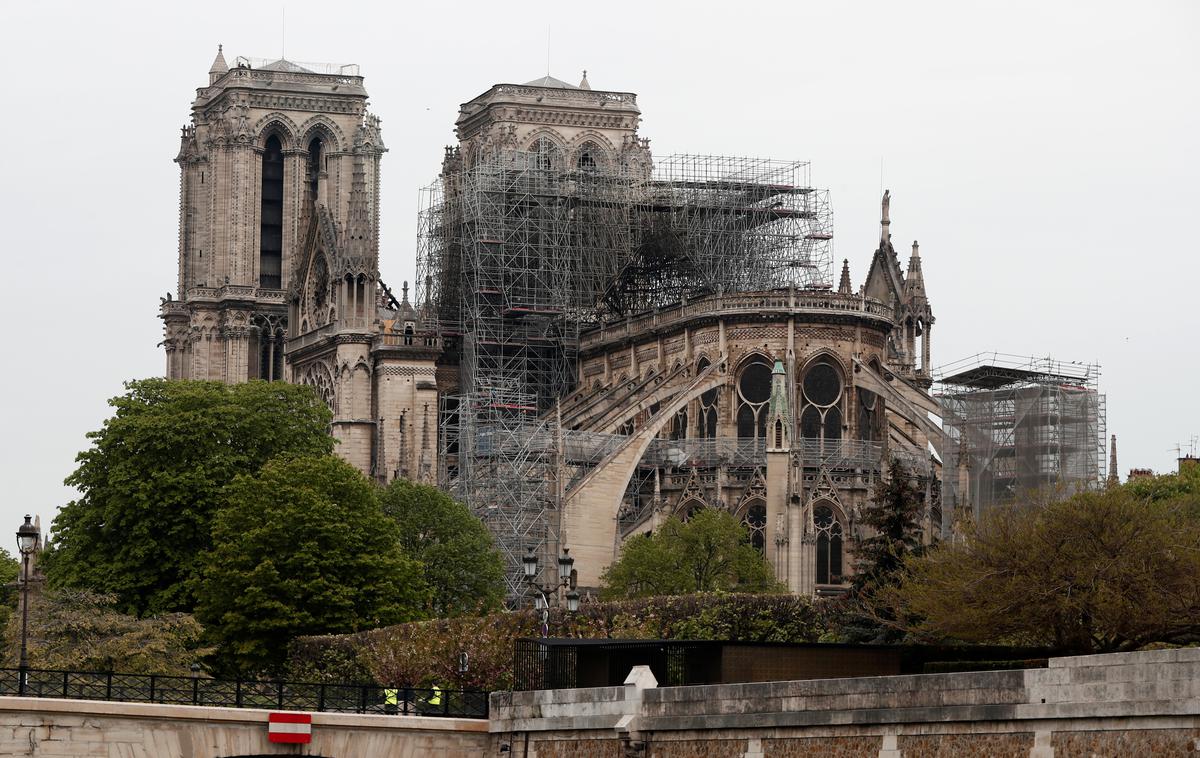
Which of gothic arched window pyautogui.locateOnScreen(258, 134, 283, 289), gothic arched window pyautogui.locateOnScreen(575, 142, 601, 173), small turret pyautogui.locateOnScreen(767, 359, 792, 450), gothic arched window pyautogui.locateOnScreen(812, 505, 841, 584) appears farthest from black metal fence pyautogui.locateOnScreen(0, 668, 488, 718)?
gothic arched window pyautogui.locateOnScreen(258, 134, 283, 289)

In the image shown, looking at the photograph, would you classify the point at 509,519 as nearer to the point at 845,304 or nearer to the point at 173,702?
the point at 845,304

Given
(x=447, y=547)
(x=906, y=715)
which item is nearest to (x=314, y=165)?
(x=447, y=547)

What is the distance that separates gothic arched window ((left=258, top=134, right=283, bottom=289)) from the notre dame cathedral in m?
0.13

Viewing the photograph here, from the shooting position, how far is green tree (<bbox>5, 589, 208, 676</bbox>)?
59.9 meters

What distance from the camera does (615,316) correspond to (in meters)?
102

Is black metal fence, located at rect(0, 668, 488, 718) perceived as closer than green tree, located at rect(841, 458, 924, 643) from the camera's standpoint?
Yes

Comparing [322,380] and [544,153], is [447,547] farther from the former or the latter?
[544,153]

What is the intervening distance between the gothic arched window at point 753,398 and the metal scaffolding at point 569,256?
600 cm

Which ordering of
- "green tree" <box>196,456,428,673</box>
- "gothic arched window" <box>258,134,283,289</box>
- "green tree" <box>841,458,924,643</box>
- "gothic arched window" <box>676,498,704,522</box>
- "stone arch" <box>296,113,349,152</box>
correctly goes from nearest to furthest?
1. "green tree" <box>841,458,924,643</box>
2. "green tree" <box>196,456,428,673</box>
3. "gothic arched window" <box>676,498,704,522</box>
4. "stone arch" <box>296,113,349,152</box>
5. "gothic arched window" <box>258,134,283,289</box>

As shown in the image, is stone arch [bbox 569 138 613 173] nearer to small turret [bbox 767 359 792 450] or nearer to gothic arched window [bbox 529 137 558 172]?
gothic arched window [bbox 529 137 558 172]

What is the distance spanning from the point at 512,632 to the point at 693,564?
18.9 m

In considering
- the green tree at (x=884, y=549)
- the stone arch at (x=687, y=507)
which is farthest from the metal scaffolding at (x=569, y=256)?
the green tree at (x=884, y=549)

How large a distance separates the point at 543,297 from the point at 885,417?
15.9 meters

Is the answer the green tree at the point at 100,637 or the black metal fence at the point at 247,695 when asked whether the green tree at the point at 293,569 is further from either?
the black metal fence at the point at 247,695
